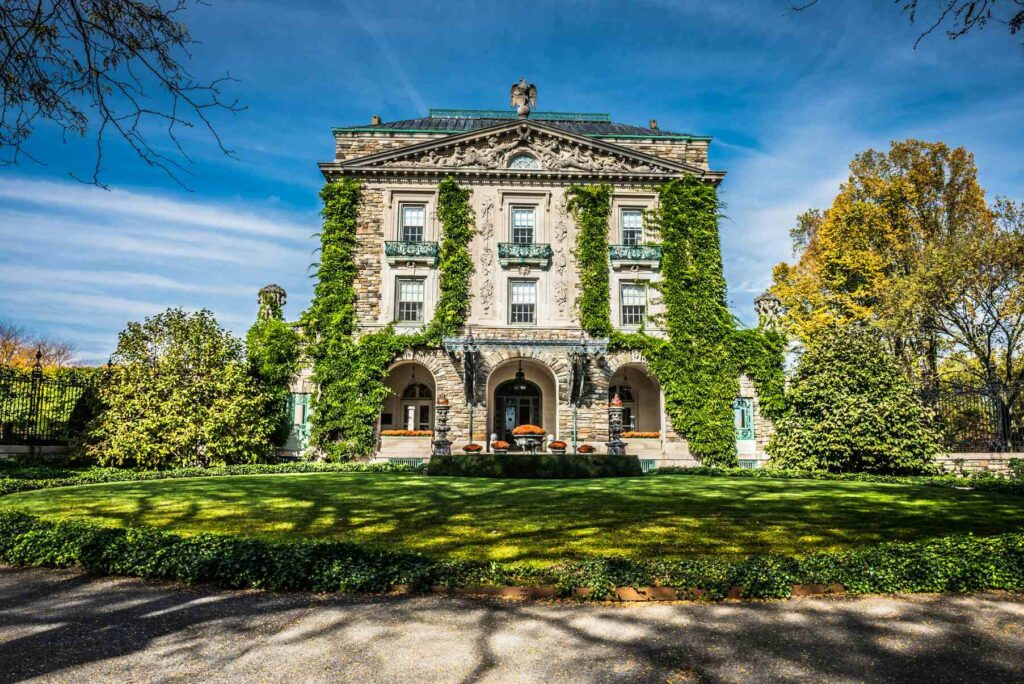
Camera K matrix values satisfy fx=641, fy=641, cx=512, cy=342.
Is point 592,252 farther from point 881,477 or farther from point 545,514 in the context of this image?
point 545,514

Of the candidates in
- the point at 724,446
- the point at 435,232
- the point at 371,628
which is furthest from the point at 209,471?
the point at 724,446

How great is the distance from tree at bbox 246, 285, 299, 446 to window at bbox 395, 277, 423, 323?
4362 millimetres

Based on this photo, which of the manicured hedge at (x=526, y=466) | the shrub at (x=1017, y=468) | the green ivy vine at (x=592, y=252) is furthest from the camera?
the green ivy vine at (x=592, y=252)

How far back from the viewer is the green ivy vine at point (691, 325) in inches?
1005

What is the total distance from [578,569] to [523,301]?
67.4 ft

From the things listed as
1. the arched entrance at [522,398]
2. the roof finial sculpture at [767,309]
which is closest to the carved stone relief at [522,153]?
the roof finial sculpture at [767,309]

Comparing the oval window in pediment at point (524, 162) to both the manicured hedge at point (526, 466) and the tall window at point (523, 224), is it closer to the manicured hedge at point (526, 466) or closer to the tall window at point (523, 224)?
the tall window at point (523, 224)

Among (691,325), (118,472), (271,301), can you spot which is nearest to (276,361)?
(271,301)

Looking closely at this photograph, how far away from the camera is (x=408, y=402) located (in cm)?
2881

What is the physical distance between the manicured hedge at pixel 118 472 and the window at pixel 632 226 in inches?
535

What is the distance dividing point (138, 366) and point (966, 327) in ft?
105

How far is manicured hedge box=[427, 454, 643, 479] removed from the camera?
58.8 ft

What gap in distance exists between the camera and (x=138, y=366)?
20781 millimetres

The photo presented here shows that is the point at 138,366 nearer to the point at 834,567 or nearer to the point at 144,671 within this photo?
the point at 144,671
